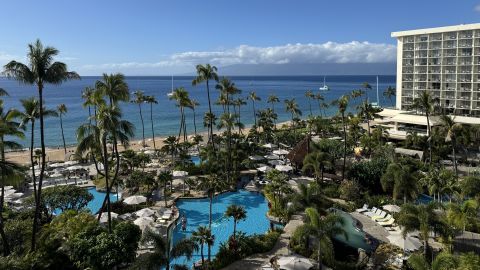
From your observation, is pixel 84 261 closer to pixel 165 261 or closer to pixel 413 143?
pixel 165 261

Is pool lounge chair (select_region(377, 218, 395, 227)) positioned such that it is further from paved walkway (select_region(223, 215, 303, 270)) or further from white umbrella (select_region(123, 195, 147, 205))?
white umbrella (select_region(123, 195, 147, 205))

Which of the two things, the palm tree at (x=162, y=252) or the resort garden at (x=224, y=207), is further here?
the resort garden at (x=224, y=207)

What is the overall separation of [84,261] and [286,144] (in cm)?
4712

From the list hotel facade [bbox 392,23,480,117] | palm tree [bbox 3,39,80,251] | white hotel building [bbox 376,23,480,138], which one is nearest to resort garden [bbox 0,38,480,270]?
palm tree [bbox 3,39,80,251]

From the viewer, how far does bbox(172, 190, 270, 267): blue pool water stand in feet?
101

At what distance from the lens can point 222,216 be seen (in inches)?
1359

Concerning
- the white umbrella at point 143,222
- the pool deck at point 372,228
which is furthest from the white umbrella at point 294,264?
the white umbrella at point 143,222

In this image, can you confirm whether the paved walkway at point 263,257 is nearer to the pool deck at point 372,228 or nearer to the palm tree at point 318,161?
the pool deck at point 372,228

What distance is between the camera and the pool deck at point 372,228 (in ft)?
90.4

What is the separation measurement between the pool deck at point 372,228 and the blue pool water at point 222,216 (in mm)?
7813

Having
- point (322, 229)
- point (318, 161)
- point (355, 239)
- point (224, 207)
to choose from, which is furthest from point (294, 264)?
point (318, 161)

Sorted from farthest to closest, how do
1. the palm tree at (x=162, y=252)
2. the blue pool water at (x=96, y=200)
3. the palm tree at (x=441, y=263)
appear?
the blue pool water at (x=96, y=200), the palm tree at (x=162, y=252), the palm tree at (x=441, y=263)

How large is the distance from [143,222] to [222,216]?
787cm

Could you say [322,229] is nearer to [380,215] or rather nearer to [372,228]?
[372,228]
